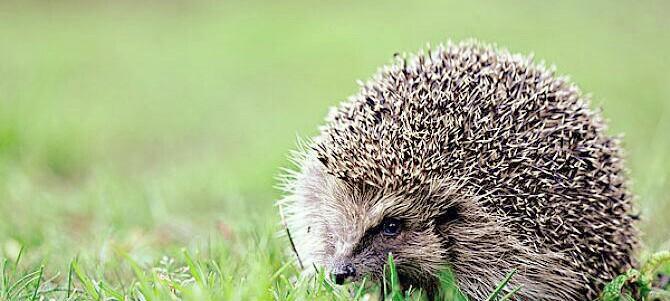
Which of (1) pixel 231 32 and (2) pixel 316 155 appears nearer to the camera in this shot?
(2) pixel 316 155

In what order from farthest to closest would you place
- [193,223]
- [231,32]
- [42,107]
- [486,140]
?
[231,32] → [42,107] → [193,223] → [486,140]

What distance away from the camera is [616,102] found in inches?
357

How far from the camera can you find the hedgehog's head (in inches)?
123

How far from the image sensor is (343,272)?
3.03 metres

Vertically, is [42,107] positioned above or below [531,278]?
below

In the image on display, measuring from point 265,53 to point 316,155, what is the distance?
943cm

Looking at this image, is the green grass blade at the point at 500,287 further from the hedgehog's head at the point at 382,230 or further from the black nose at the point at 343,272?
the black nose at the point at 343,272

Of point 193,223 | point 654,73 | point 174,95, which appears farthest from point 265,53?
point 193,223

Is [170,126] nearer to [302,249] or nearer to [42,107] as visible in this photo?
[42,107]

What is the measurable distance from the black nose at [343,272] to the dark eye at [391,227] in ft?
0.71

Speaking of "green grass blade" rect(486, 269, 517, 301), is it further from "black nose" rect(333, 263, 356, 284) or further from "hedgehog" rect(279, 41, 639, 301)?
"black nose" rect(333, 263, 356, 284)

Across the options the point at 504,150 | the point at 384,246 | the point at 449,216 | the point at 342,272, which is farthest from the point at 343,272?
the point at 504,150

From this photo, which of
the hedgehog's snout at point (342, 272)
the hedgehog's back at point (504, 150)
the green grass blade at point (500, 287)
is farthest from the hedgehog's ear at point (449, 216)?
the hedgehog's snout at point (342, 272)

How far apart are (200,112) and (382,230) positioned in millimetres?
7074
